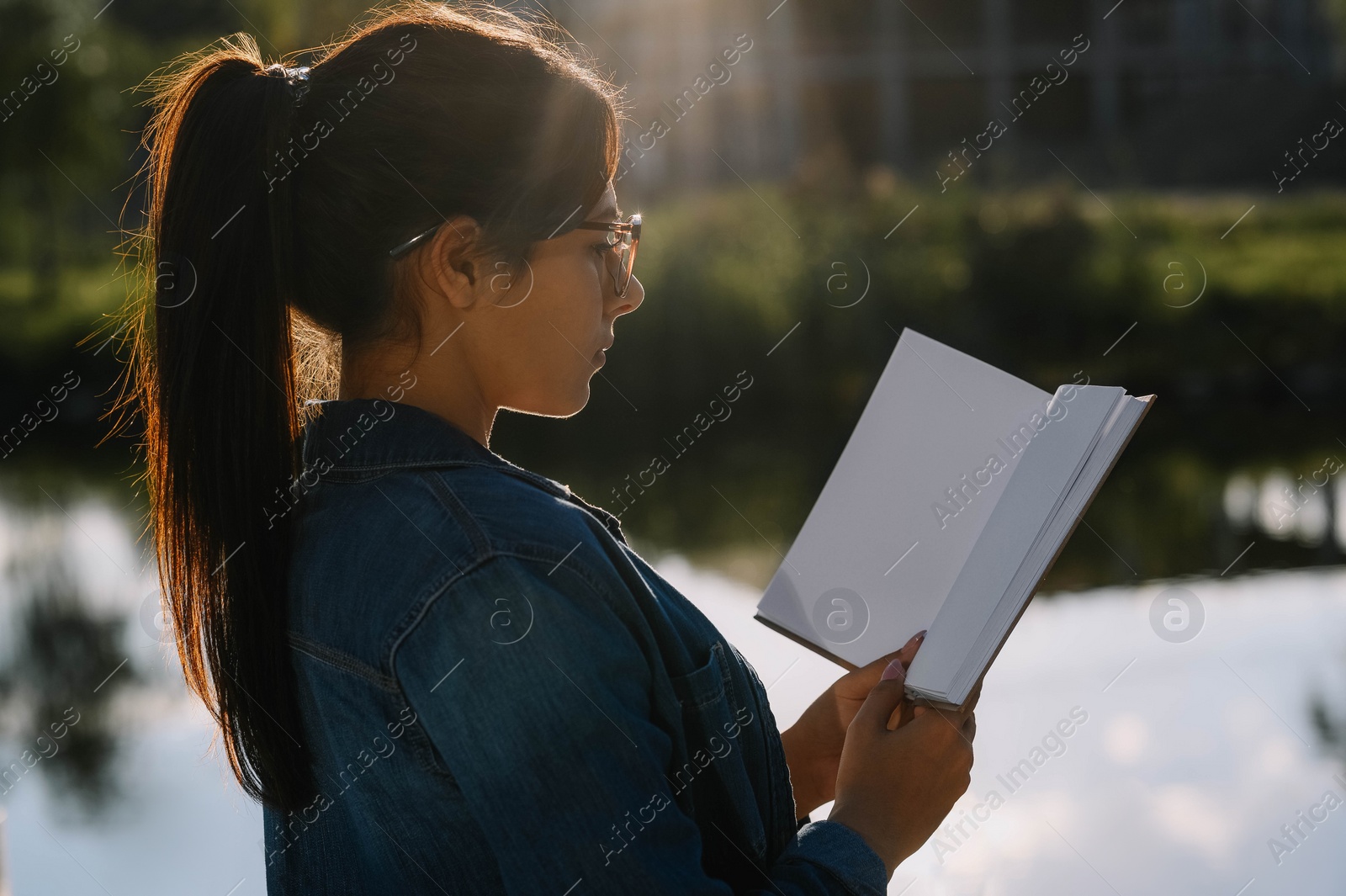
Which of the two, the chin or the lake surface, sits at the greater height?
the chin

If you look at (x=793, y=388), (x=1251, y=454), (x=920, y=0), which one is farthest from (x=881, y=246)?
(x=920, y=0)

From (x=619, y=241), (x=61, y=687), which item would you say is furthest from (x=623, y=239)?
(x=61, y=687)

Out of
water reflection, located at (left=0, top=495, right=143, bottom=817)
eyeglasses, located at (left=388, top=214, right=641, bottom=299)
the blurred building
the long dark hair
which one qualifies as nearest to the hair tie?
the long dark hair

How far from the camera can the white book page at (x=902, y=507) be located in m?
1.41

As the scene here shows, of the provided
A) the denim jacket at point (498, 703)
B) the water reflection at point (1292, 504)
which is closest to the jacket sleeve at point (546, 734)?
the denim jacket at point (498, 703)

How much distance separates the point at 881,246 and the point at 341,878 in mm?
10896

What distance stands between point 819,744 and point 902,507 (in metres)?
0.30

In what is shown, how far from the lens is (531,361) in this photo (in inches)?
47.2

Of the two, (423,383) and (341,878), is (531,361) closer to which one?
(423,383)

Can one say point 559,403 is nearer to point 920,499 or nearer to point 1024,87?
point 920,499

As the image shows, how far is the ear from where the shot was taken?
3.68 feet

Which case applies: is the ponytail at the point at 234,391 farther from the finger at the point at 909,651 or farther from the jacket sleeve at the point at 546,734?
the finger at the point at 909,651

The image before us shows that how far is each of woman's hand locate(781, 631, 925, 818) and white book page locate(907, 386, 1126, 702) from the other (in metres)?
0.24

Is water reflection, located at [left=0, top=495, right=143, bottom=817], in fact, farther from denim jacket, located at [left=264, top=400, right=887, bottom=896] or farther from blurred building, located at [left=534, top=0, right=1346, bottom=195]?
blurred building, located at [left=534, top=0, right=1346, bottom=195]
